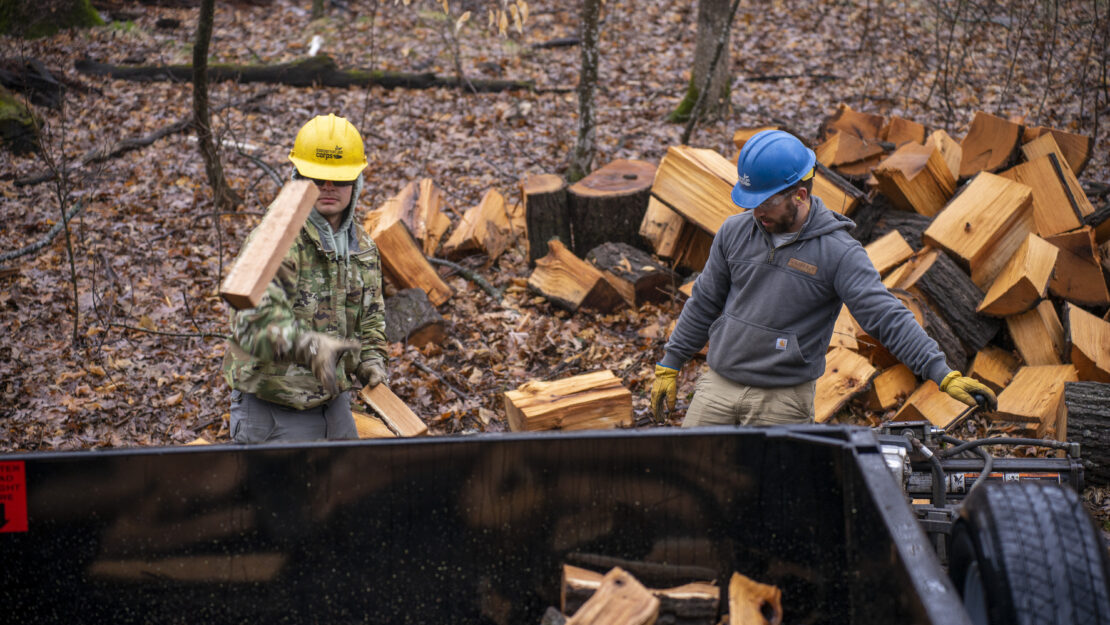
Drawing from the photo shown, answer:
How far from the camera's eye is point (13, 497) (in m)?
2.20

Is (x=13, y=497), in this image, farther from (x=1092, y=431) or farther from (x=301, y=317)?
(x=1092, y=431)

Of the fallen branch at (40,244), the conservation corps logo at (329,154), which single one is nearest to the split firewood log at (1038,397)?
the conservation corps logo at (329,154)

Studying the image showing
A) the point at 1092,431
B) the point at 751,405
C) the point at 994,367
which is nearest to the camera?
the point at 751,405

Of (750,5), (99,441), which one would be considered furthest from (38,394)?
(750,5)

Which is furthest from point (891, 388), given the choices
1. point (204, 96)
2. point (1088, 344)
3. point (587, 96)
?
point (204, 96)

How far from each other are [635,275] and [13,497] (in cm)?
405

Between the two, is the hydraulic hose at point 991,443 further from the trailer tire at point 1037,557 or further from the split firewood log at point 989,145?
the split firewood log at point 989,145

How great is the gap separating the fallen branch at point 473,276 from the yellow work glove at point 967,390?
Result: 3540mm

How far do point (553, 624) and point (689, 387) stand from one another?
2.69 metres

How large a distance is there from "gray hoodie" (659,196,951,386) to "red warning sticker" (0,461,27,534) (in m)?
2.46

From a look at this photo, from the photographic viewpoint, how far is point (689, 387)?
482 centimetres

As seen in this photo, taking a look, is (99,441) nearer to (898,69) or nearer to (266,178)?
(266,178)

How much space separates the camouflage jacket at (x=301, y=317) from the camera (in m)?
2.54

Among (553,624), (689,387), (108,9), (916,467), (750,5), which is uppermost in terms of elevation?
(750,5)
